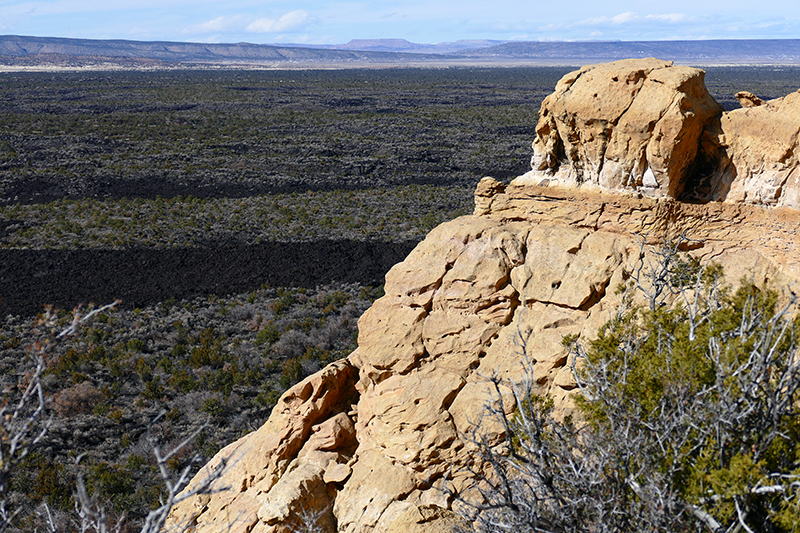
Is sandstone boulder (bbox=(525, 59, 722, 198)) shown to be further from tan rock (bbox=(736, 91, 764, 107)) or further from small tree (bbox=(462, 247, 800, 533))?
small tree (bbox=(462, 247, 800, 533))

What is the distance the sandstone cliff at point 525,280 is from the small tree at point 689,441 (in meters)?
2.07

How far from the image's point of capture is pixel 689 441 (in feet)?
18.5

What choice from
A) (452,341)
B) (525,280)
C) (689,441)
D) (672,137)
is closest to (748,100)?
(672,137)

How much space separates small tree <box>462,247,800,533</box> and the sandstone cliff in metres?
2.07

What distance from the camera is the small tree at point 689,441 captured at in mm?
5145

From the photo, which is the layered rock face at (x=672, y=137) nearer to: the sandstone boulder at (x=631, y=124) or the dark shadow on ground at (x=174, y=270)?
the sandstone boulder at (x=631, y=124)

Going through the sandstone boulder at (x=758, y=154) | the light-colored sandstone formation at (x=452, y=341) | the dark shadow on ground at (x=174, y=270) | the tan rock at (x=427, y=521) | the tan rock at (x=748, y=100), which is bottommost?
the dark shadow on ground at (x=174, y=270)

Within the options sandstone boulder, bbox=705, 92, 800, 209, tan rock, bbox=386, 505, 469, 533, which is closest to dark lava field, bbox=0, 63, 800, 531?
tan rock, bbox=386, 505, 469, 533

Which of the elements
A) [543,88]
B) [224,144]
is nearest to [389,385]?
[224,144]

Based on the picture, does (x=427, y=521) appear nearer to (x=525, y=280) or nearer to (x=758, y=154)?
(x=525, y=280)

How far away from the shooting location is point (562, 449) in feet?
20.2

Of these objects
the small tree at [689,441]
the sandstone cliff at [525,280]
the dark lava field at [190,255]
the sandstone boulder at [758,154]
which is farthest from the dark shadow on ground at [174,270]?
the small tree at [689,441]

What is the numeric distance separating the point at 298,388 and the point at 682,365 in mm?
6550

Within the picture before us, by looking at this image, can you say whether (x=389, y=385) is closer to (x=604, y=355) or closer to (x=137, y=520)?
(x=604, y=355)
